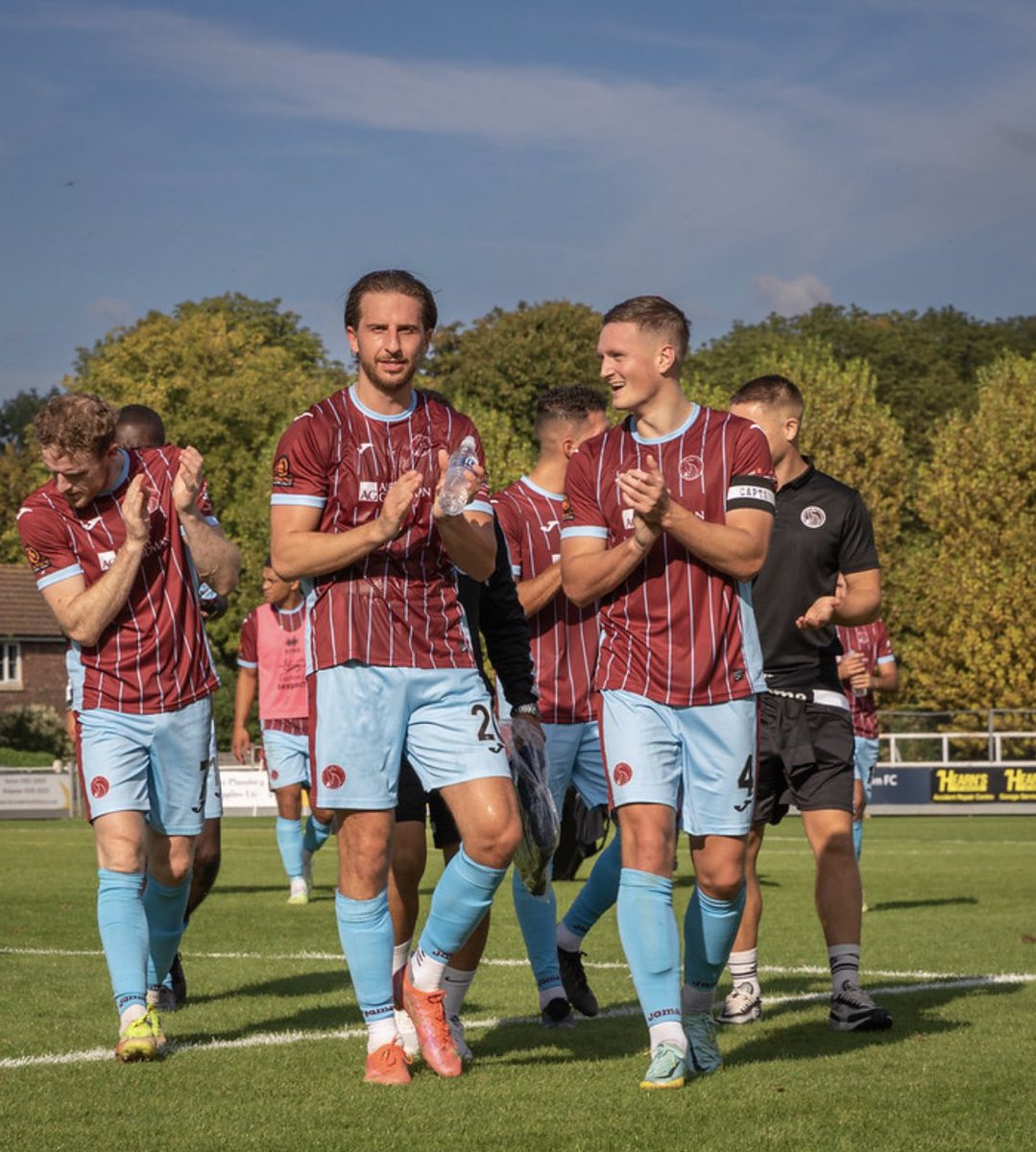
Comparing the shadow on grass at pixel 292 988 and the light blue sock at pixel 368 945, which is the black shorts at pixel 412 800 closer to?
the light blue sock at pixel 368 945

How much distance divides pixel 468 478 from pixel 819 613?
2498 millimetres

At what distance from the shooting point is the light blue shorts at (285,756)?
1549cm

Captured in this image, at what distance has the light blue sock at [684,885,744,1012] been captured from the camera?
22.0ft

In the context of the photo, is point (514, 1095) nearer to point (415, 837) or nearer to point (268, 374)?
point (415, 837)

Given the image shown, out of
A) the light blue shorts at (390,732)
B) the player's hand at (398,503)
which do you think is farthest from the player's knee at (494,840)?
the player's hand at (398,503)

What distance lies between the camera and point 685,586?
649cm

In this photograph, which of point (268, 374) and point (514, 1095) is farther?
point (268, 374)

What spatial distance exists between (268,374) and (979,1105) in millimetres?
62140

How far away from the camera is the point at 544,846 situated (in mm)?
7355

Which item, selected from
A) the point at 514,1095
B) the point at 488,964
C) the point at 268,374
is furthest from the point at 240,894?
the point at 268,374

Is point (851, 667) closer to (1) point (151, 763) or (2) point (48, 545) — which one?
(1) point (151, 763)

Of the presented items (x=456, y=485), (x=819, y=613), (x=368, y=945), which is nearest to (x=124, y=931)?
(x=368, y=945)

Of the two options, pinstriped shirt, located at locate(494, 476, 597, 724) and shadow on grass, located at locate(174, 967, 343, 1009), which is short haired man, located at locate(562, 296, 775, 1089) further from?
shadow on grass, located at locate(174, 967, 343, 1009)

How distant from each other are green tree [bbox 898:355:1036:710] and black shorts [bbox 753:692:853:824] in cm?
4051
